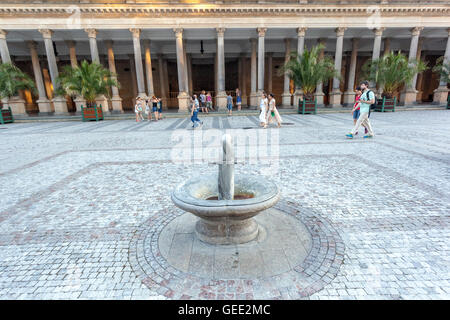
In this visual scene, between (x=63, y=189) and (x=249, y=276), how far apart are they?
438 cm

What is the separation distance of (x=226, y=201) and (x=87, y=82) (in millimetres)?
17261

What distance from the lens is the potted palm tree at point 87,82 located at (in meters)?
16.1

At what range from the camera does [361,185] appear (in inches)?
188

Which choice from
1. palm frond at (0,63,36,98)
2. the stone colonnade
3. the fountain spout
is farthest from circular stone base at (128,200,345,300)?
palm frond at (0,63,36,98)

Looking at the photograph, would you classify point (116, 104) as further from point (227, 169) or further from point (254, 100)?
point (227, 169)

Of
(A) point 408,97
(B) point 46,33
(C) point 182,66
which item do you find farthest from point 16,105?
(A) point 408,97

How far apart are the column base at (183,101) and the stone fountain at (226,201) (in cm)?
1677

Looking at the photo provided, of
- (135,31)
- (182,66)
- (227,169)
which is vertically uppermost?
(135,31)

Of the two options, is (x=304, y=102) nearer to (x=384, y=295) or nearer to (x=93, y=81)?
(x=93, y=81)

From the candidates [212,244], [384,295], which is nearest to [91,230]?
[212,244]

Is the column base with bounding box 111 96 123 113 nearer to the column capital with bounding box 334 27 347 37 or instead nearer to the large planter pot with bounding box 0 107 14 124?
the large planter pot with bounding box 0 107 14 124

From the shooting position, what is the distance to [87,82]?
1612 cm

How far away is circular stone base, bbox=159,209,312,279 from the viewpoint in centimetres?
255

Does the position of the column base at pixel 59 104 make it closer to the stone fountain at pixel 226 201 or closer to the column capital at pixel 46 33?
the column capital at pixel 46 33
